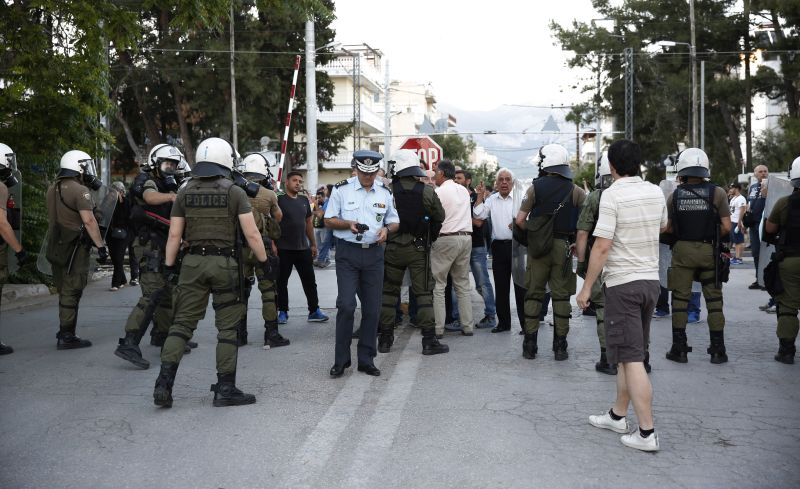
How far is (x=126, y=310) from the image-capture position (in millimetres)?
12234

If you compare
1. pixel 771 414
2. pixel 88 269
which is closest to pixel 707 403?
pixel 771 414

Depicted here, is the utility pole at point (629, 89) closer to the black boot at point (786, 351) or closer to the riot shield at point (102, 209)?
the black boot at point (786, 351)

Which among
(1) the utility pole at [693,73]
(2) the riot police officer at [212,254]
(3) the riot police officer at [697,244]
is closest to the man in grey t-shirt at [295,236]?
(2) the riot police officer at [212,254]

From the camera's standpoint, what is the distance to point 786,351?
8086mm

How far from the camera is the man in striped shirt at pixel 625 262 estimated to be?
17.8 feet

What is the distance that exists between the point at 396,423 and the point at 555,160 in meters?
3.44

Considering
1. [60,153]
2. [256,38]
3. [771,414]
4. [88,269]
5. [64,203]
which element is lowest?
[771,414]

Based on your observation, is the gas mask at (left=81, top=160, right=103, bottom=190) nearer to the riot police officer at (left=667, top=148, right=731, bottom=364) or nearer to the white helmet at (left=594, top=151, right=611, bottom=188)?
the white helmet at (left=594, top=151, right=611, bottom=188)

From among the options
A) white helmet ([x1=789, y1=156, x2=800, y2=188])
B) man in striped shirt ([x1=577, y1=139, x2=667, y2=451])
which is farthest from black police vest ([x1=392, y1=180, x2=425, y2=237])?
white helmet ([x1=789, y1=156, x2=800, y2=188])

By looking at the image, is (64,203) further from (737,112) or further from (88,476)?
(737,112)

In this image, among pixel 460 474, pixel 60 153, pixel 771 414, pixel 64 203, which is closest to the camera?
pixel 460 474

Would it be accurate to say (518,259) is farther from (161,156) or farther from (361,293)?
(161,156)

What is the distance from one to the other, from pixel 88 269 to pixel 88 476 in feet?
16.1

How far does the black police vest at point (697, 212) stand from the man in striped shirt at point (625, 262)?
8.52 feet
